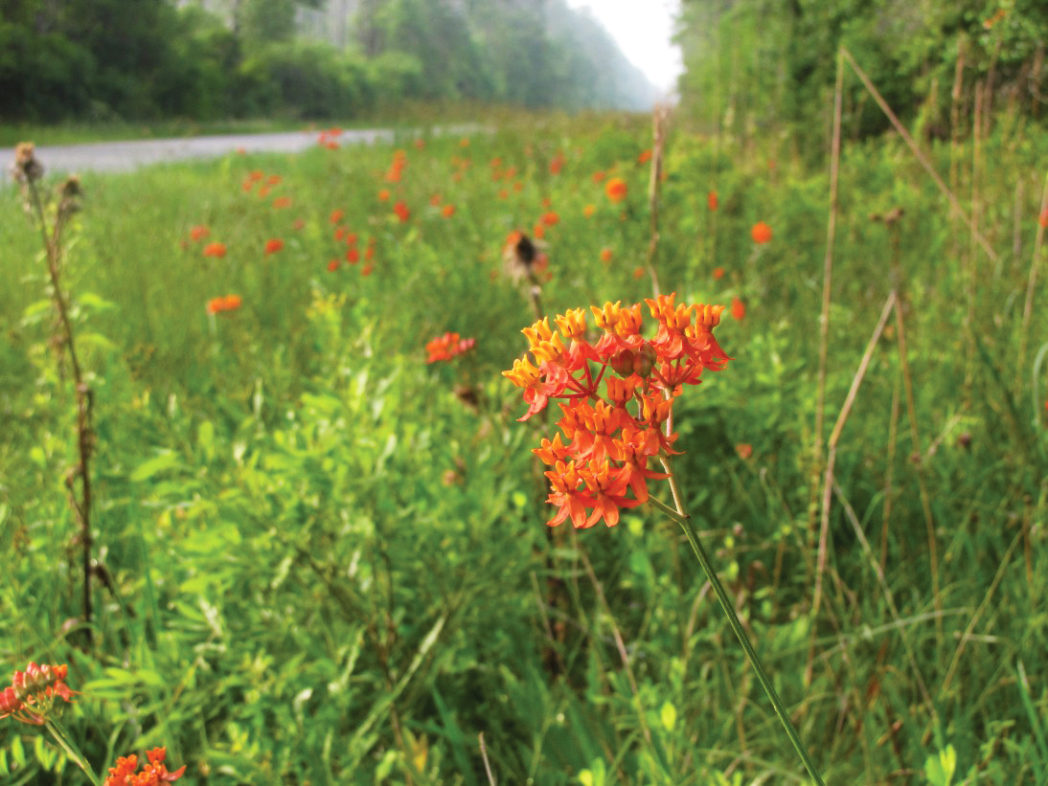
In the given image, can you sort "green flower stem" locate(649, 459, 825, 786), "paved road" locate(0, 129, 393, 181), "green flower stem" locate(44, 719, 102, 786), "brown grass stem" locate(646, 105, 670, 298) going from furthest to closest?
1. "paved road" locate(0, 129, 393, 181)
2. "brown grass stem" locate(646, 105, 670, 298)
3. "green flower stem" locate(44, 719, 102, 786)
4. "green flower stem" locate(649, 459, 825, 786)

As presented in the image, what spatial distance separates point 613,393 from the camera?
1.49 ft

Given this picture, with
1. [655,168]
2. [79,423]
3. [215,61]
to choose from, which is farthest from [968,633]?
[215,61]

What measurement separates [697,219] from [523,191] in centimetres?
223

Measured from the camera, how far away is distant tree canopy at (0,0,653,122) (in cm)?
2041

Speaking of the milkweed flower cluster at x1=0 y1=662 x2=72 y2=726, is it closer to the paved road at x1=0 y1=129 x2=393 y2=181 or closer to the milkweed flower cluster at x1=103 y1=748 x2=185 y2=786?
the milkweed flower cluster at x1=103 y1=748 x2=185 y2=786

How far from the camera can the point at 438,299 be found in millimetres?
3031

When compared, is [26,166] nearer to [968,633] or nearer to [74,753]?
[74,753]

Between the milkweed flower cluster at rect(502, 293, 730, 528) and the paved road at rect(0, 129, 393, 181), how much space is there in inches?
312

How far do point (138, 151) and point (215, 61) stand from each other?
19890mm

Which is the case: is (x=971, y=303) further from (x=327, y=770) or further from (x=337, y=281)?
(x=337, y=281)

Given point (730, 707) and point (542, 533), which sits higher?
point (542, 533)

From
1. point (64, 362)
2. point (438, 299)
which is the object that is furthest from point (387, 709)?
point (438, 299)

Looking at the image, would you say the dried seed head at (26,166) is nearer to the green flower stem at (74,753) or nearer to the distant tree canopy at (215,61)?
the green flower stem at (74,753)

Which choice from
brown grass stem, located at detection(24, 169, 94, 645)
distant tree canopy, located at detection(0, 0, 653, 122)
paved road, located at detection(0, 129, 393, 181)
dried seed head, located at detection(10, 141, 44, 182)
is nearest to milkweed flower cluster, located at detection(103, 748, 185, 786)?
brown grass stem, located at detection(24, 169, 94, 645)
